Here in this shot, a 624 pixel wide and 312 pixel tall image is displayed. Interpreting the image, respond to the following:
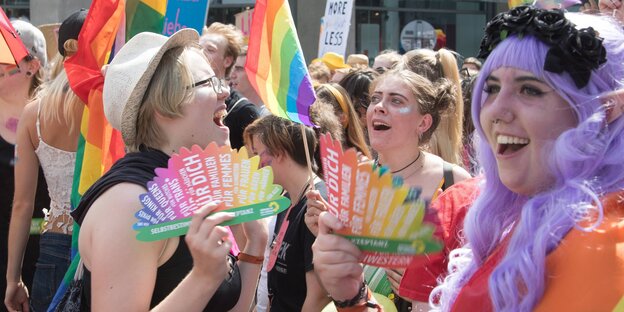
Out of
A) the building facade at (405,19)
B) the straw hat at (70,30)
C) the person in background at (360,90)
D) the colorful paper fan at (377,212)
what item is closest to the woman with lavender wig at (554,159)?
the colorful paper fan at (377,212)

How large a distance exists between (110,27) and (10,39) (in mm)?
699

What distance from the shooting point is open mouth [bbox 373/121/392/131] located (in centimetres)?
369

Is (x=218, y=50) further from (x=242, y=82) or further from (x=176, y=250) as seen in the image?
(x=176, y=250)

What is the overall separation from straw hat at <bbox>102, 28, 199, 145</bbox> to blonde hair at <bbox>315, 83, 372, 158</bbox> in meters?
1.78

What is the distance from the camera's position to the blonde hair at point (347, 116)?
13.9 feet

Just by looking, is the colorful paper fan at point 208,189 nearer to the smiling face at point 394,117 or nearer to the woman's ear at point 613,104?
the woman's ear at point 613,104

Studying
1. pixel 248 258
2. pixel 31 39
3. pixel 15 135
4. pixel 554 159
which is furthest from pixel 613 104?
pixel 31 39

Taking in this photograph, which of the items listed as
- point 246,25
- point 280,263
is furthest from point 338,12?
point 280,263

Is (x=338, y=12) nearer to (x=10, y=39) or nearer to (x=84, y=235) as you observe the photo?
(x=10, y=39)

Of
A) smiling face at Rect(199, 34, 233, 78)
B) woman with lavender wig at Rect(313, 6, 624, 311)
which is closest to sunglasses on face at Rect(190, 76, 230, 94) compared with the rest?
woman with lavender wig at Rect(313, 6, 624, 311)

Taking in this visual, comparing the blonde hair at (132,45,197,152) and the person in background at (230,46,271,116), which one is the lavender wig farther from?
the person in background at (230,46,271,116)

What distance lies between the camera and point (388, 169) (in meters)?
1.92

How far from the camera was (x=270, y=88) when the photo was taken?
10.0 feet

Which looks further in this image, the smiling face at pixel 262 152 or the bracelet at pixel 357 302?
the smiling face at pixel 262 152
